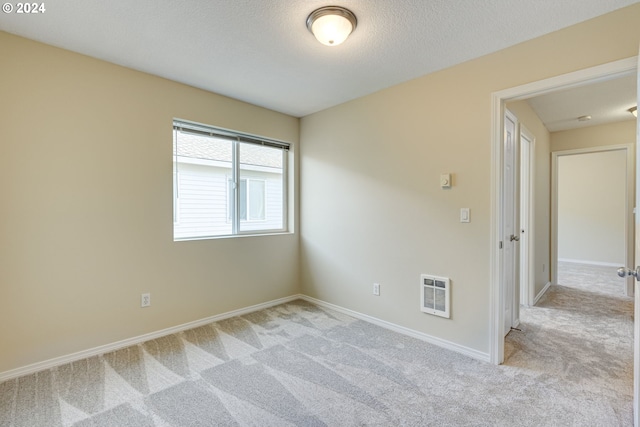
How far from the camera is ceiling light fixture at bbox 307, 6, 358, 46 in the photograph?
1.83 metres

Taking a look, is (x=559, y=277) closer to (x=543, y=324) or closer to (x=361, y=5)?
(x=543, y=324)

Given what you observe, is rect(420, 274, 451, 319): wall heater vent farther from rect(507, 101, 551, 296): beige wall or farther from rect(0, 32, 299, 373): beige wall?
rect(0, 32, 299, 373): beige wall

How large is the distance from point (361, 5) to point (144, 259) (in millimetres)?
2657

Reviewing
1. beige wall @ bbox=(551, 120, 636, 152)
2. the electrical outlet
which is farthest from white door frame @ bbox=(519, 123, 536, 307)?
the electrical outlet

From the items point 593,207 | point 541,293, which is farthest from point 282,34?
point 593,207

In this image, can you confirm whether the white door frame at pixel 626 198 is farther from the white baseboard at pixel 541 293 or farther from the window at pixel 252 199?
the window at pixel 252 199

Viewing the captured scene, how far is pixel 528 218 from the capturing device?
3701 millimetres

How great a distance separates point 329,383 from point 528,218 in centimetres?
320

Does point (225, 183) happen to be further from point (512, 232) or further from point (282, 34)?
point (512, 232)

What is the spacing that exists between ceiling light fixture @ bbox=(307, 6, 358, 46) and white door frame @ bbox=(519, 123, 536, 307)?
9.37ft

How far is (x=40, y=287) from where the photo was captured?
2.22m

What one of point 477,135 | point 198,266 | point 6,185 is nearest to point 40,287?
point 6,185

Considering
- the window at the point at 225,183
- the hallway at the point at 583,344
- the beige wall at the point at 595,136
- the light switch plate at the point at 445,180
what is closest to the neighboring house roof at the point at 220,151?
the window at the point at 225,183

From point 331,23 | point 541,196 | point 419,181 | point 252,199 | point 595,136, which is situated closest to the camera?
point 331,23
